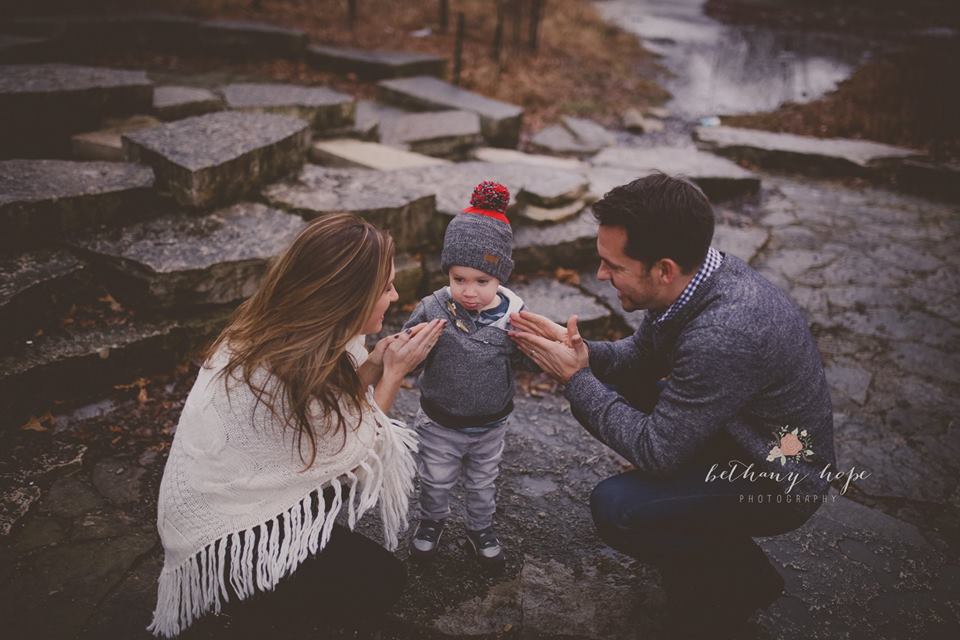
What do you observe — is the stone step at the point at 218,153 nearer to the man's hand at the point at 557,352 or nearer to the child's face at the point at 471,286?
the child's face at the point at 471,286

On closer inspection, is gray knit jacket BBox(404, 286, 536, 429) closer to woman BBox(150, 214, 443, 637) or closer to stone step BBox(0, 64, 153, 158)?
woman BBox(150, 214, 443, 637)

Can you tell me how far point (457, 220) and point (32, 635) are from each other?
224 cm

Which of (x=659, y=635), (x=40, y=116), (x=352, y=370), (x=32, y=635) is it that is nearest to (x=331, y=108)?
(x=40, y=116)

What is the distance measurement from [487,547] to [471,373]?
0.85 m

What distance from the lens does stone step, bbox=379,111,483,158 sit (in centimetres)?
578

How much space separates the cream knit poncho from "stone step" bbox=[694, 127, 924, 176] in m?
6.74

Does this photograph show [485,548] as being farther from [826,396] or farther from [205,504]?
[826,396]

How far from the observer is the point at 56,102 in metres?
4.28

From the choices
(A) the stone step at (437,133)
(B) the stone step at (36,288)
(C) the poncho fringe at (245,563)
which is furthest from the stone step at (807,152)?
(B) the stone step at (36,288)

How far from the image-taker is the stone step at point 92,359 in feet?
10.1

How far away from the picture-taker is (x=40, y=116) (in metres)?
4.25

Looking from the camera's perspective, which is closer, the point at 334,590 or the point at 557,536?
the point at 334,590

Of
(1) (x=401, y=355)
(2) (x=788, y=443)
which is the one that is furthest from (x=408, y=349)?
(2) (x=788, y=443)

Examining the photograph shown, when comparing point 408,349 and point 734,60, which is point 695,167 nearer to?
point 408,349
